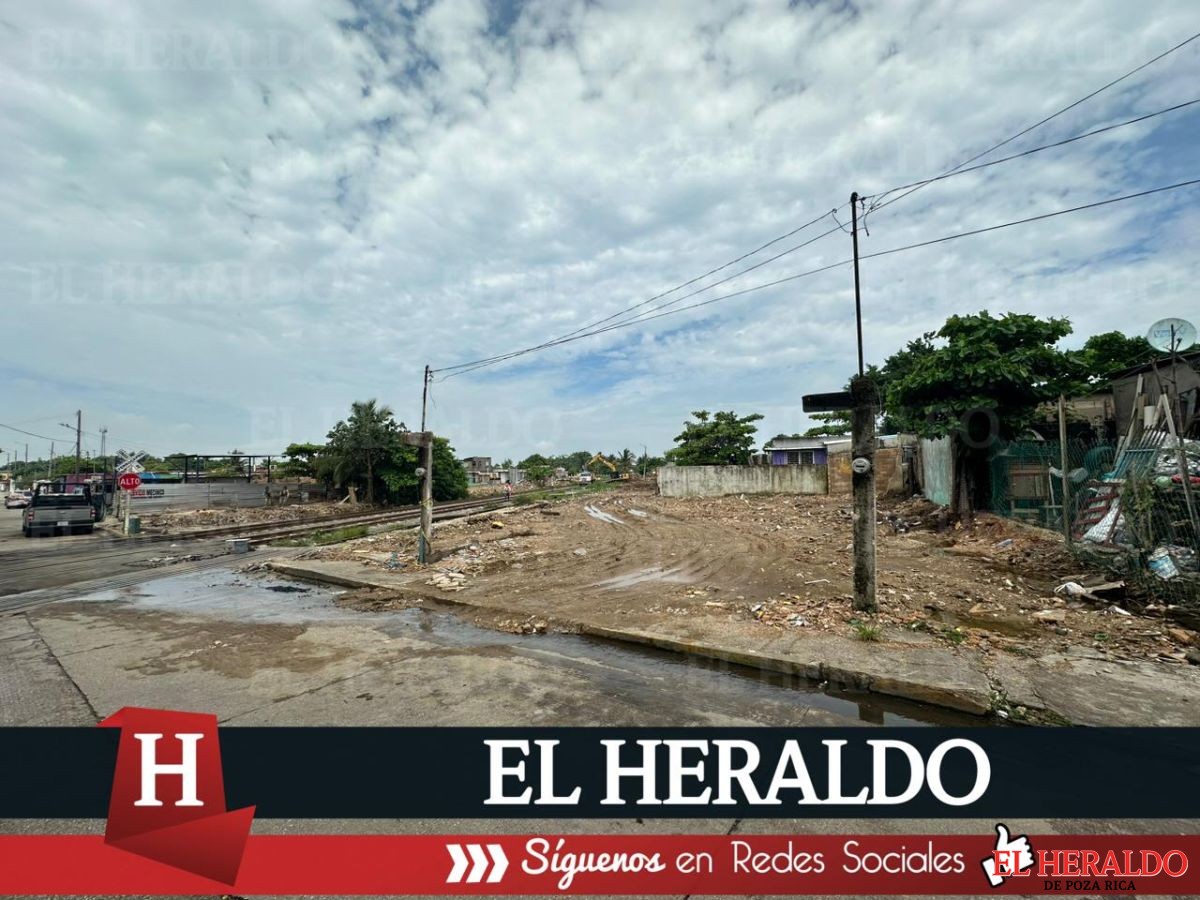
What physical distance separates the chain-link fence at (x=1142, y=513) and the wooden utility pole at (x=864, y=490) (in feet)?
11.2

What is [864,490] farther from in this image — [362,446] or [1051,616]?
[362,446]

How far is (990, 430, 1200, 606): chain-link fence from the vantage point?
20.7ft

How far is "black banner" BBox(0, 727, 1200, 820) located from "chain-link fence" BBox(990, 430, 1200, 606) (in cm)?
416

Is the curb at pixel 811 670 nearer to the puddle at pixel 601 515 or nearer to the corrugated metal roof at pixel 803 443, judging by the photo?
the puddle at pixel 601 515

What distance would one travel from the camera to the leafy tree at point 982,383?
1198 cm

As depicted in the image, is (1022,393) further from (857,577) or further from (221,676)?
(221,676)

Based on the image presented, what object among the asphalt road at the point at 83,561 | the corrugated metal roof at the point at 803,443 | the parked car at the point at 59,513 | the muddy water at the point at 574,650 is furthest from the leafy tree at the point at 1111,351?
the parked car at the point at 59,513

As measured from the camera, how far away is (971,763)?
10.7ft

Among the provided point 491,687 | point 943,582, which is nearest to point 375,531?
point 491,687

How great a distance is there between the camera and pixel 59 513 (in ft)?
63.0

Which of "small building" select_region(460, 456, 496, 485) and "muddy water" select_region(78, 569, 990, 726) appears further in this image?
"small building" select_region(460, 456, 496, 485)

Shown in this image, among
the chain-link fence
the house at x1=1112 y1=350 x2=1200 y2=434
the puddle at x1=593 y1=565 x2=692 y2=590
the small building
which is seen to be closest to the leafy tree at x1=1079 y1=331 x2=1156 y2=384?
the house at x1=1112 y1=350 x2=1200 y2=434

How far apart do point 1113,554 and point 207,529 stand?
84.4ft

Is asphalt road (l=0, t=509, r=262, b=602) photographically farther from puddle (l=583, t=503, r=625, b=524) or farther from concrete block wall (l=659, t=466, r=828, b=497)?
concrete block wall (l=659, t=466, r=828, b=497)
